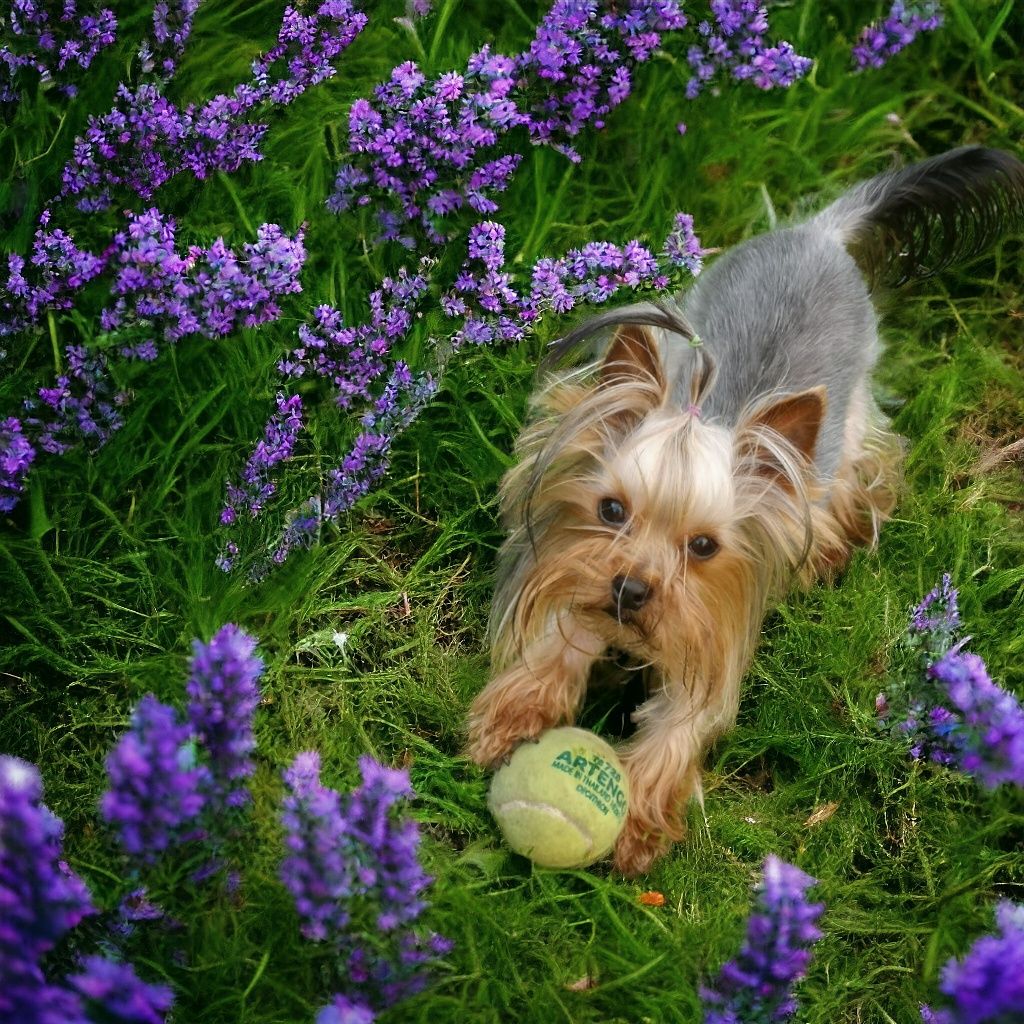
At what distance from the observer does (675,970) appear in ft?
8.65

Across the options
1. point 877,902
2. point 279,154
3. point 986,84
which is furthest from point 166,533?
point 986,84

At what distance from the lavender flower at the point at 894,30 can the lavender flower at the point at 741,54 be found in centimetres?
59

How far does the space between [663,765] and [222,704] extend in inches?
57.9

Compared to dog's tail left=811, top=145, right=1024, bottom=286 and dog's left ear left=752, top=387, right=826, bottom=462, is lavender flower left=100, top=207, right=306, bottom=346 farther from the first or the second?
dog's tail left=811, top=145, right=1024, bottom=286

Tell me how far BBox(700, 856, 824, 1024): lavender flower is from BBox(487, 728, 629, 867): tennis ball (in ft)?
1.96

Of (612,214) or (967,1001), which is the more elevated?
(612,214)

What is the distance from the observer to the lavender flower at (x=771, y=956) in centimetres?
192

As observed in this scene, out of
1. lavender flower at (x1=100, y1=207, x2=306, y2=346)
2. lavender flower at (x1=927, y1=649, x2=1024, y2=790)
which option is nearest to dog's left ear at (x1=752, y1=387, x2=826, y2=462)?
lavender flower at (x1=927, y1=649, x2=1024, y2=790)

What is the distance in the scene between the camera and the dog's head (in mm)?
2754

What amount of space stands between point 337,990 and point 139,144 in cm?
225

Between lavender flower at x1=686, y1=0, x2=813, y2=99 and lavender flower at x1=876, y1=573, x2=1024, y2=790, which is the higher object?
lavender flower at x1=686, y1=0, x2=813, y2=99

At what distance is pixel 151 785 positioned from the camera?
176cm

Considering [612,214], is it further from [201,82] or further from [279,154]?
[201,82]

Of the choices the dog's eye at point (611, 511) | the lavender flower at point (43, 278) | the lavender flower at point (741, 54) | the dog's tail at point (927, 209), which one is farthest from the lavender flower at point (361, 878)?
the lavender flower at point (741, 54)
